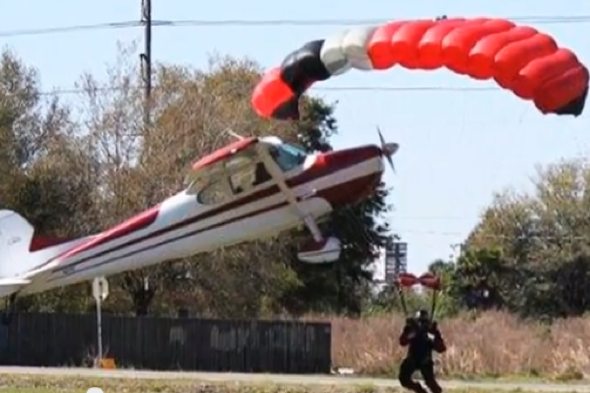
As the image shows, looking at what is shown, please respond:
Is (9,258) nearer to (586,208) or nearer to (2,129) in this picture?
(2,129)

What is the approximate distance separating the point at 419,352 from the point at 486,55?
8402mm

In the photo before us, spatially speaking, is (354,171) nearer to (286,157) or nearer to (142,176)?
(286,157)

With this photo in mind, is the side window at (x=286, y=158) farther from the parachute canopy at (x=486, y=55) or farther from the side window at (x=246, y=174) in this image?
the parachute canopy at (x=486, y=55)

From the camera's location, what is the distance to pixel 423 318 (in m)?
36.7

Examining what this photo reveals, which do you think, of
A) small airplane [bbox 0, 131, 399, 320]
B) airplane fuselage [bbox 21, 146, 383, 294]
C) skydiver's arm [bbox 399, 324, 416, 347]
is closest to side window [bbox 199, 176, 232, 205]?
small airplane [bbox 0, 131, 399, 320]

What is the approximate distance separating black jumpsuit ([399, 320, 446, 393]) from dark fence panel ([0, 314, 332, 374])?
15.9 metres

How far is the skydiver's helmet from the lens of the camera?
3650 centimetres

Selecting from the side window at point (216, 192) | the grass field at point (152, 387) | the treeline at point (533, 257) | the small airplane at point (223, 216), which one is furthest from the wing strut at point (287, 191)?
the treeline at point (533, 257)

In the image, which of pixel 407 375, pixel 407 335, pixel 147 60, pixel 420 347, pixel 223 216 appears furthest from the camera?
pixel 147 60

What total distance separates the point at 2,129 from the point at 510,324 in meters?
20.8

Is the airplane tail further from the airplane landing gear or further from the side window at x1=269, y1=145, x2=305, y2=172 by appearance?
the side window at x1=269, y1=145, x2=305, y2=172

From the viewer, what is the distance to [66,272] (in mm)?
50438

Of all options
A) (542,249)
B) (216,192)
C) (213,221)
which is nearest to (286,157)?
(216,192)

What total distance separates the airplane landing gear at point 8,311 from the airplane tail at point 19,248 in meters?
1.58
